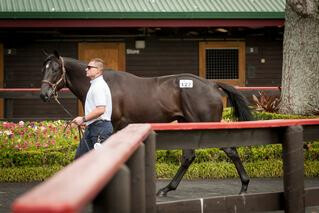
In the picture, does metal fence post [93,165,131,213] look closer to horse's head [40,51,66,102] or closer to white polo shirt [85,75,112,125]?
white polo shirt [85,75,112,125]

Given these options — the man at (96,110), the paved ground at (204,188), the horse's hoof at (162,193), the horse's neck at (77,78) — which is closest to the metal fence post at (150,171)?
the man at (96,110)

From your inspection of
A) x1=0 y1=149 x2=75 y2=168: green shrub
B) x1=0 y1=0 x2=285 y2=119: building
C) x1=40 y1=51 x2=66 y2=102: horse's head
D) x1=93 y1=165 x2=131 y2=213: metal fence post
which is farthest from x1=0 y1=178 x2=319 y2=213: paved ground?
x1=0 y1=0 x2=285 y2=119: building

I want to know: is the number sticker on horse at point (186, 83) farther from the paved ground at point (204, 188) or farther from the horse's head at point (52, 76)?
the horse's head at point (52, 76)

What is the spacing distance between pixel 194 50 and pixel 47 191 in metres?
18.6

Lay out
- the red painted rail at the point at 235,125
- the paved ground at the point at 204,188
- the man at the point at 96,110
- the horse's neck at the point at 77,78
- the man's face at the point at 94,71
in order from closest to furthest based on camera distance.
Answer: the red painted rail at the point at 235,125 → the man at the point at 96,110 → the man's face at the point at 94,71 → the paved ground at the point at 204,188 → the horse's neck at the point at 77,78

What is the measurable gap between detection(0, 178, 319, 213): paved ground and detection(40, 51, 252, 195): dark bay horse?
3.43 feet

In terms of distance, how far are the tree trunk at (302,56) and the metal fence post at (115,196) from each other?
1021 cm

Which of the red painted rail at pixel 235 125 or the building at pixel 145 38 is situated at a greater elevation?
the building at pixel 145 38

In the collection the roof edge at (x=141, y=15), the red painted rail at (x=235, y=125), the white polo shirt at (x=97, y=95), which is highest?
the roof edge at (x=141, y=15)

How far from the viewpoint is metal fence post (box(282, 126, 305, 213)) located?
6301 millimetres

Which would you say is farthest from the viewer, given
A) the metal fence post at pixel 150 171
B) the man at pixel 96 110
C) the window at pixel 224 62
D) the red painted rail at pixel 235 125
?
the window at pixel 224 62

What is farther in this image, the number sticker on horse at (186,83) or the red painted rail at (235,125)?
the number sticker on horse at (186,83)

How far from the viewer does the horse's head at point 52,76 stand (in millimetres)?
10117

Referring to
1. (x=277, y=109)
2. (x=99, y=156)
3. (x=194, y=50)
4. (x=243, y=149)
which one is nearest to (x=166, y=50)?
(x=194, y=50)
